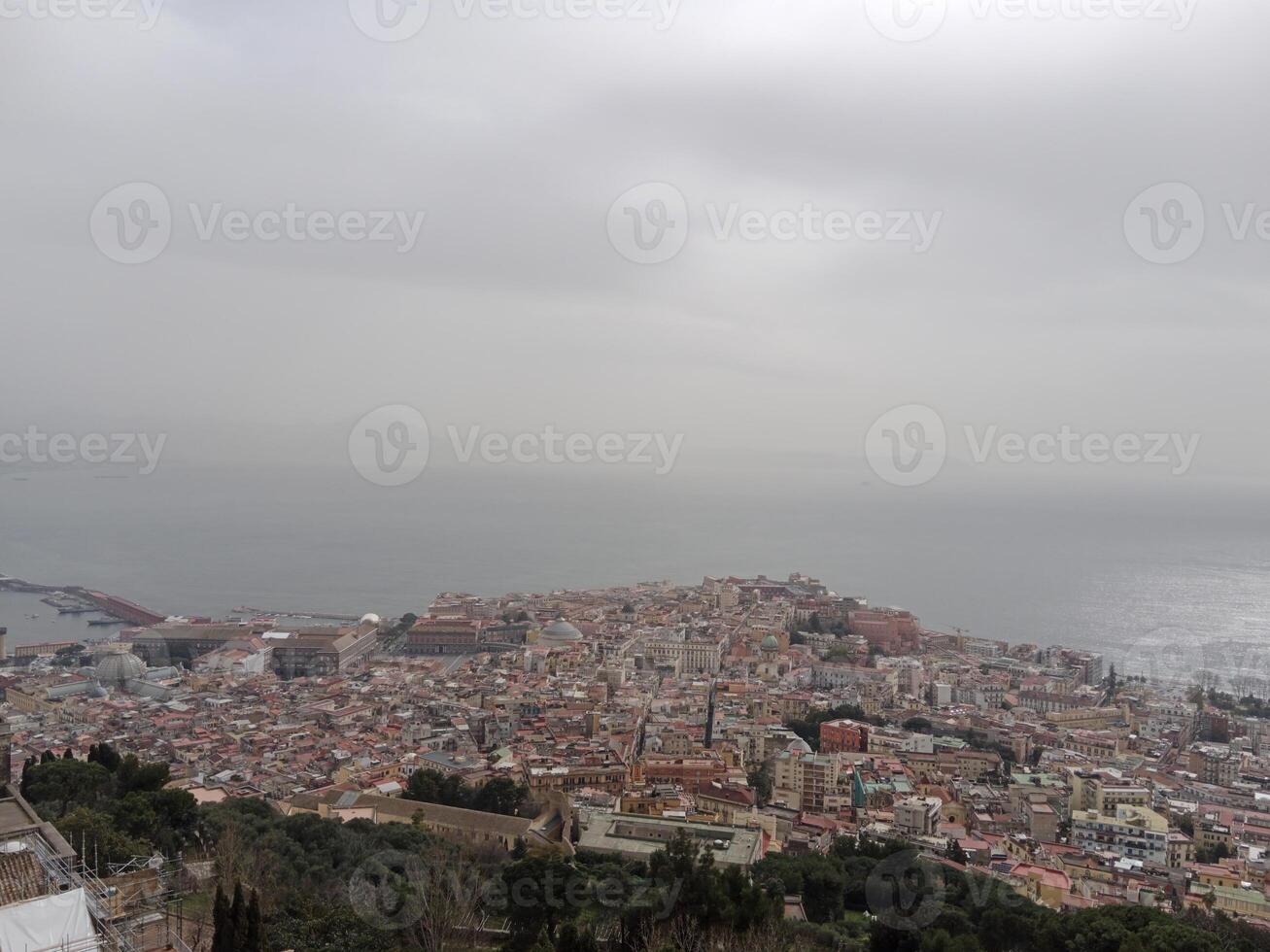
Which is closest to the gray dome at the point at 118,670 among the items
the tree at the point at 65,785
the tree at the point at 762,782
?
the tree at the point at 65,785

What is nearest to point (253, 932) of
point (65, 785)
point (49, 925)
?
point (49, 925)

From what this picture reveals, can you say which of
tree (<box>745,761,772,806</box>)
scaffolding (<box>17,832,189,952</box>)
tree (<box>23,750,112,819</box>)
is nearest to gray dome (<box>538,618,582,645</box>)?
tree (<box>745,761,772,806</box>)

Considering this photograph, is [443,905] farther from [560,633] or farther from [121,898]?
[560,633]

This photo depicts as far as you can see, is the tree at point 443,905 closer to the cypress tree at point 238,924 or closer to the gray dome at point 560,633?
the cypress tree at point 238,924

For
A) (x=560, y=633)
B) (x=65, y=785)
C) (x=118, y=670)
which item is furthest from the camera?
(x=560, y=633)

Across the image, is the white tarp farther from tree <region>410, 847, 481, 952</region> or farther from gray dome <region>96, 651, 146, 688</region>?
gray dome <region>96, 651, 146, 688</region>

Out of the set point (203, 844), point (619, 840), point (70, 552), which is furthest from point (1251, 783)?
point (70, 552)
